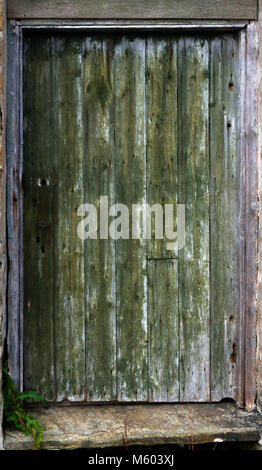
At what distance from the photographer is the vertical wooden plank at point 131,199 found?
10.6 feet

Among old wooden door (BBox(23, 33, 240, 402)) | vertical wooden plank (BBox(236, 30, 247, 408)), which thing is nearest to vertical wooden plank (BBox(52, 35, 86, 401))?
old wooden door (BBox(23, 33, 240, 402))

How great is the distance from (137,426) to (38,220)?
118cm

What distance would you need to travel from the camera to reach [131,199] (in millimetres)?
3275

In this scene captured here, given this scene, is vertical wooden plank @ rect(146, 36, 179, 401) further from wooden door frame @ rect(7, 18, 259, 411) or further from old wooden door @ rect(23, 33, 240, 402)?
wooden door frame @ rect(7, 18, 259, 411)

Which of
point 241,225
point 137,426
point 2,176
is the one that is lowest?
point 137,426

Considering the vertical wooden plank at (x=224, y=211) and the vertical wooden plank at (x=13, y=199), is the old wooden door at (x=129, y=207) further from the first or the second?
the vertical wooden plank at (x=13, y=199)

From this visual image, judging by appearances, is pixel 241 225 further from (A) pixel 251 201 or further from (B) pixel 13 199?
(B) pixel 13 199

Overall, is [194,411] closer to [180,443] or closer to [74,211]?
[180,443]

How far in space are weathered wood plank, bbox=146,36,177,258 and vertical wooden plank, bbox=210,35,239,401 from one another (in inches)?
8.1

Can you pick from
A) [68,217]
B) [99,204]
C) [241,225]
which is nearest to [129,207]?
[99,204]

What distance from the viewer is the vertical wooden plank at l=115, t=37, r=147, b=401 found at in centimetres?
324

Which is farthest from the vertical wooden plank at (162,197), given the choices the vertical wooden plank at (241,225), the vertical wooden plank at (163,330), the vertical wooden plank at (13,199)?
the vertical wooden plank at (13,199)

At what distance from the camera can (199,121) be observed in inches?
128

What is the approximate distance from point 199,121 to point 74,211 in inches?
32.5
